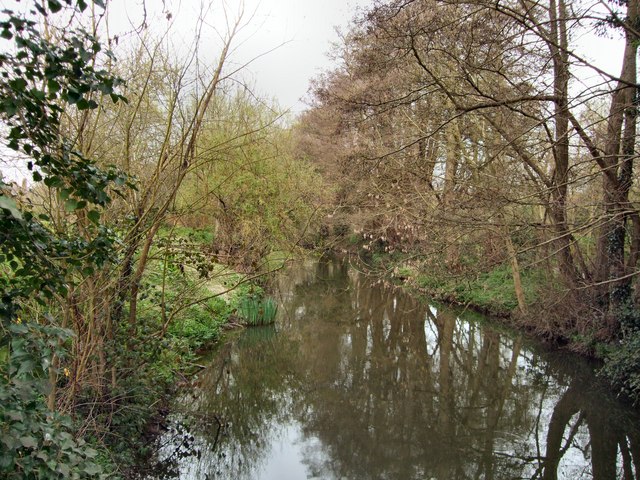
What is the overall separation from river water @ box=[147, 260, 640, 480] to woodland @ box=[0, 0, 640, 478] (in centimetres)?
66

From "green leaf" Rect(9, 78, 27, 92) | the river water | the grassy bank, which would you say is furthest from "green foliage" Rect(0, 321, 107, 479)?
the river water

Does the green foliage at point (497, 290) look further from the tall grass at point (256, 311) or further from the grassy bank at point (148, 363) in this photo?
the grassy bank at point (148, 363)

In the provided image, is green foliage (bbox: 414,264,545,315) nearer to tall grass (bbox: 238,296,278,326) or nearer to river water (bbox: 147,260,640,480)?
river water (bbox: 147,260,640,480)

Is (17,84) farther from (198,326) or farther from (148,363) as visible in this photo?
(198,326)

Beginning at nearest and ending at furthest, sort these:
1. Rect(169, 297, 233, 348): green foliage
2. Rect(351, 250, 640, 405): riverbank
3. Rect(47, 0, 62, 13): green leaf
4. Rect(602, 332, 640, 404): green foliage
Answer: Rect(47, 0, 62, 13): green leaf
Rect(602, 332, 640, 404): green foliage
Rect(351, 250, 640, 405): riverbank
Rect(169, 297, 233, 348): green foliage

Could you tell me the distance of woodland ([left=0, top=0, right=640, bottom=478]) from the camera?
184 cm

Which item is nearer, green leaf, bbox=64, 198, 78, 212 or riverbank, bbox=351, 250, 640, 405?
green leaf, bbox=64, 198, 78, 212

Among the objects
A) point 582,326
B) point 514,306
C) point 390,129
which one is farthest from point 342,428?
point 390,129

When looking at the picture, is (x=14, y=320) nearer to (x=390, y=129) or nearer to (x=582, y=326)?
(x=582, y=326)

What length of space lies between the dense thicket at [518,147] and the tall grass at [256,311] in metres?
3.51

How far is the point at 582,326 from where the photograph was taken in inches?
375

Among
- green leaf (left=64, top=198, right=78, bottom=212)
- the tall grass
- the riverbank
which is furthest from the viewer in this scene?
the tall grass

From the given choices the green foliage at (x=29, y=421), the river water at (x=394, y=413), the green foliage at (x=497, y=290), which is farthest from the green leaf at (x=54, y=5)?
the green foliage at (x=497, y=290)

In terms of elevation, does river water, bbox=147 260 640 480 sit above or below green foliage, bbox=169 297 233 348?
below
